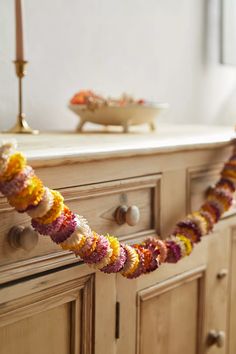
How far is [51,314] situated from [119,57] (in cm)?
104

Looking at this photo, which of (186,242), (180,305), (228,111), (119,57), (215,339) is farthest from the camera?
(228,111)

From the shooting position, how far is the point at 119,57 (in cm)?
176

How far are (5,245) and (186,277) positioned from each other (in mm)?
514

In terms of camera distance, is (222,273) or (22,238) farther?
(222,273)

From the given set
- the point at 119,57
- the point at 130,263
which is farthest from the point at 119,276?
the point at 119,57

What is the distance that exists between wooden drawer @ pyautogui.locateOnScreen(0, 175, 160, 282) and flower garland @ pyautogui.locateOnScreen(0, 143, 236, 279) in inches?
1.9

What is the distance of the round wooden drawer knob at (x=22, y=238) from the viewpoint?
2.76ft

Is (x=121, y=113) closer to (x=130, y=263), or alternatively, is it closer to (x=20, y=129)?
(x=20, y=129)

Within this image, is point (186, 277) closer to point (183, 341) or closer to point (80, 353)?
point (183, 341)

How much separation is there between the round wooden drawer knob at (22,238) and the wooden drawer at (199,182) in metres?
0.46

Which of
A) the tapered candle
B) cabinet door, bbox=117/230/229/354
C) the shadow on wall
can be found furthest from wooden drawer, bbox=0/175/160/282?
the shadow on wall

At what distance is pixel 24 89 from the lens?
1.48 m

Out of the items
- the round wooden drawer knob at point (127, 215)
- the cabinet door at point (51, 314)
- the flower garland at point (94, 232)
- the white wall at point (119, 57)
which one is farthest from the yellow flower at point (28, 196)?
the white wall at point (119, 57)

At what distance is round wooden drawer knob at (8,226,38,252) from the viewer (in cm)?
84
